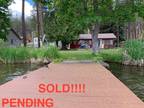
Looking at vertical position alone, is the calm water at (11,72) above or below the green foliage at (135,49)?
below

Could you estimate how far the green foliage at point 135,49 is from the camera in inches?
1294

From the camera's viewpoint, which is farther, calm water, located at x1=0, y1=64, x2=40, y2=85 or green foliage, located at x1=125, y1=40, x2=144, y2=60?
green foliage, located at x1=125, y1=40, x2=144, y2=60

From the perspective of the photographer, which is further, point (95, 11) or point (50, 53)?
point (95, 11)

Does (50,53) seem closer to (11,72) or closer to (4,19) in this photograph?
(11,72)

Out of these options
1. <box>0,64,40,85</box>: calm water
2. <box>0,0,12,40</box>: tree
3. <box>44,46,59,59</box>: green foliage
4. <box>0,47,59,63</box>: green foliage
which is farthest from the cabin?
<box>0,64,40,85</box>: calm water

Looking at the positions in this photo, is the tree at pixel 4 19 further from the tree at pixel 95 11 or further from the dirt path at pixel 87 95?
the dirt path at pixel 87 95

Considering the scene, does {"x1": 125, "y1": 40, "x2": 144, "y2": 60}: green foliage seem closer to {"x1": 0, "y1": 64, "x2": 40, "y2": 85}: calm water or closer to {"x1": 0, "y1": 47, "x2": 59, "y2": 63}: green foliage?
{"x1": 0, "y1": 47, "x2": 59, "y2": 63}: green foliage

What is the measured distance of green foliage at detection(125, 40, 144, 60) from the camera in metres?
32.9

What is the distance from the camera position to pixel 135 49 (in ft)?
110

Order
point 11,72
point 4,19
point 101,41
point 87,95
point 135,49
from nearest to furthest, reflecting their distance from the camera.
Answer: point 87,95, point 11,72, point 135,49, point 4,19, point 101,41

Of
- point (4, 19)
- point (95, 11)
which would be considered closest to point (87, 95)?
point (95, 11)

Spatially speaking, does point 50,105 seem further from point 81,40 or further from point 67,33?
point 81,40

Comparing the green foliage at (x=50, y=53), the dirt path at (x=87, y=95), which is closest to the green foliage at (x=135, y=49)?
the green foliage at (x=50, y=53)

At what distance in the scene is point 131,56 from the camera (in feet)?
111
